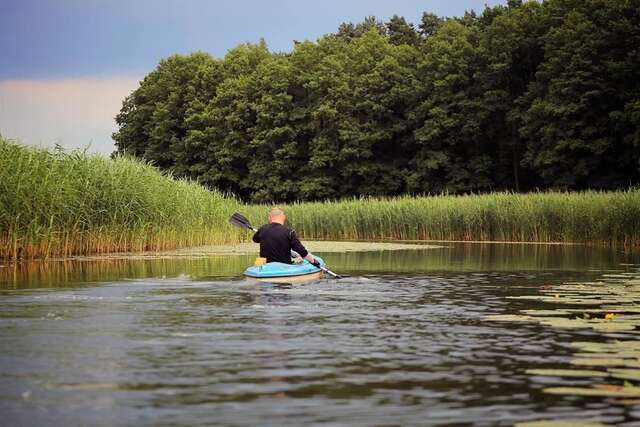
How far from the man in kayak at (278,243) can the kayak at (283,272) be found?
18cm

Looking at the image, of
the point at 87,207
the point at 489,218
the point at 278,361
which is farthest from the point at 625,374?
the point at 489,218

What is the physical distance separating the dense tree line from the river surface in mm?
40228

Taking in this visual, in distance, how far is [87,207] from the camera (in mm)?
26641

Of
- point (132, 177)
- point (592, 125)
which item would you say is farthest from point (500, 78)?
point (132, 177)

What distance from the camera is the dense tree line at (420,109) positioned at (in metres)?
56.2

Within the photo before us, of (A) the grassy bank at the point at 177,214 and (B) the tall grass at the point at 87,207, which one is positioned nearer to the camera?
(B) the tall grass at the point at 87,207

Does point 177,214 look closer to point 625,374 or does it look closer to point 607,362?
point 607,362

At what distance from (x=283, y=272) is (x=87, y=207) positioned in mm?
10165

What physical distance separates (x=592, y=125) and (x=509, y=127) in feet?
30.5

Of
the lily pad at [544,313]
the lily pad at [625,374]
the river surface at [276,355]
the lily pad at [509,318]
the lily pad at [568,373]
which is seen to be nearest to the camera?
the river surface at [276,355]

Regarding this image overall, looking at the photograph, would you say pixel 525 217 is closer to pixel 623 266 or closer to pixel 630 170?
pixel 623 266

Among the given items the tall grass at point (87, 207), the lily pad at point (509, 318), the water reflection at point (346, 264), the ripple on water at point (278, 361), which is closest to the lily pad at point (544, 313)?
the lily pad at point (509, 318)

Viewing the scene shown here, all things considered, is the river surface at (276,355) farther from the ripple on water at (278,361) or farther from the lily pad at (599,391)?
the lily pad at (599,391)

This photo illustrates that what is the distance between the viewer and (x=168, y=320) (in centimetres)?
1222
